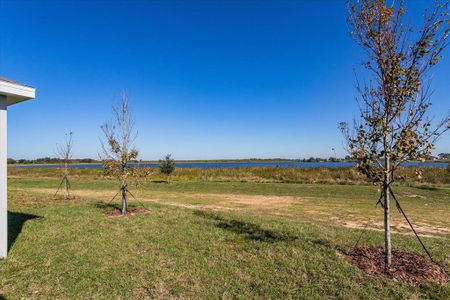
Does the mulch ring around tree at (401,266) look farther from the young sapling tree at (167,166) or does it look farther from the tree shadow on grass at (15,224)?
the young sapling tree at (167,166)

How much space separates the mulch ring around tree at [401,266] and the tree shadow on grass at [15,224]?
24.5ft

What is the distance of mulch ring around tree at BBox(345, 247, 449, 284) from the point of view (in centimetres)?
448

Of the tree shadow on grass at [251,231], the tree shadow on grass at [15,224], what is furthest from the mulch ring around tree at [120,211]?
the tree shadow on grass at [251,231]

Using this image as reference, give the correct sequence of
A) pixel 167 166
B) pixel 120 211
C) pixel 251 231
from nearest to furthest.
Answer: pixel 251 231
pixel 120 211
pixel 167 166

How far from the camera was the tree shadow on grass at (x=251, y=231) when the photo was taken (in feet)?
21.9

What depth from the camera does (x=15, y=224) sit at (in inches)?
314

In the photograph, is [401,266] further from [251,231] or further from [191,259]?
[191,259]

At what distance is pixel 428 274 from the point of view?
15.0 ft

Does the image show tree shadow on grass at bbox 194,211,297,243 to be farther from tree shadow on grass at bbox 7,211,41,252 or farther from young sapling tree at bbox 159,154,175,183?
young sapling tree at bbox 159,154,175,183

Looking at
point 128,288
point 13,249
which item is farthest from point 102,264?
point 13,249

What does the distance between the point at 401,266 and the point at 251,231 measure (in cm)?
353

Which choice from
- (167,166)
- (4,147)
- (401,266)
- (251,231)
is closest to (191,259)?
(251,231)

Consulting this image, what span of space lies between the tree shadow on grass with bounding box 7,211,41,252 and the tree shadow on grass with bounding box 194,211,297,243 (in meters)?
5.21

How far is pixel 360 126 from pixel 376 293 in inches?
114
